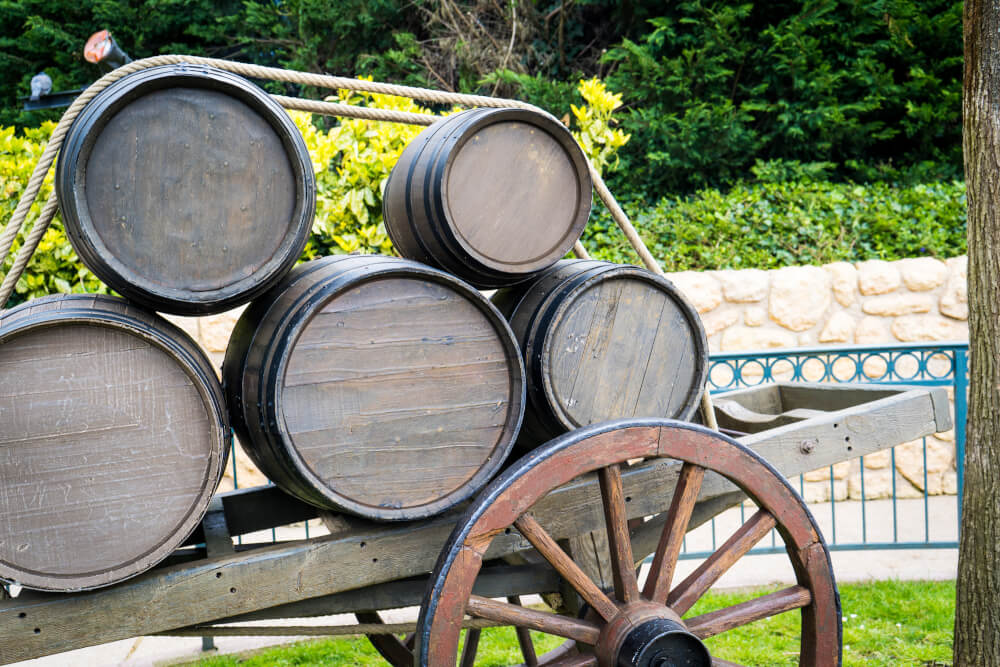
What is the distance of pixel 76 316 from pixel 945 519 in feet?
15.0

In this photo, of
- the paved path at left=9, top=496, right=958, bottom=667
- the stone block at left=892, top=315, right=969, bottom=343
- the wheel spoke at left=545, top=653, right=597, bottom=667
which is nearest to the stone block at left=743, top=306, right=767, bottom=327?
the stone block at left=892, top=315, right=969, bottom=343

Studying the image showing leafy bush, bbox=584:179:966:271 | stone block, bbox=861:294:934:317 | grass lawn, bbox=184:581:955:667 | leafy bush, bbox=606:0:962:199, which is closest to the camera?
grass lawn, bbox=184:581:955:667

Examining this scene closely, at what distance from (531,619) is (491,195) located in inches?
34.4

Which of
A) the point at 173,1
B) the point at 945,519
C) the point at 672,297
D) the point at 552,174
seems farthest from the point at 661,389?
the point at 173,1

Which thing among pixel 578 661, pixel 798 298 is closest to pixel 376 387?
pixel 578 661

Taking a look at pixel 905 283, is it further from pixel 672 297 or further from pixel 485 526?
pixel 485 526

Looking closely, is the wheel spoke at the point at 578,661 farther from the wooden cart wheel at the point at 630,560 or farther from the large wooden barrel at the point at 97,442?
the large wooden barrel at the point at 97,442

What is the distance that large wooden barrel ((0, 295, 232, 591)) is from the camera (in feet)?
4.54

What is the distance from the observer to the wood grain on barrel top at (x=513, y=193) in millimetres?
1787

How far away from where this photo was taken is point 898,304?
16.9ft

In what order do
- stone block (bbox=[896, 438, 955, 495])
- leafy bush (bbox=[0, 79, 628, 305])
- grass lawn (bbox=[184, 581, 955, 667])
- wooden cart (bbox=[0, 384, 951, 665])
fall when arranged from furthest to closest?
stone block (bbox=[896, 438, 955, 495])
leafy bush (bbox=[0, 79, 628, 305])
grass lawn (bbox=[184, 581, 955, 667])
wooden cart (bbox=[0, 384, 951, 665])

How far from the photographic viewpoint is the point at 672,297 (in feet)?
6.43

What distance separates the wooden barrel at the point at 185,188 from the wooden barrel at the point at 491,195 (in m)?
0.29

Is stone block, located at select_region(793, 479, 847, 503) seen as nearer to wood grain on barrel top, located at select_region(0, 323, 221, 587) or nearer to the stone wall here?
the stone wall
